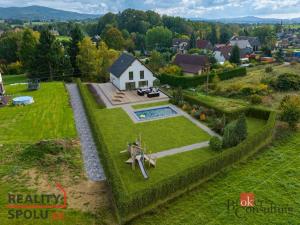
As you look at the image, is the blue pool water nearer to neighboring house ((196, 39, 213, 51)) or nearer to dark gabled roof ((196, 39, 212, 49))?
neighboring house ((196, 39, 213, 51))

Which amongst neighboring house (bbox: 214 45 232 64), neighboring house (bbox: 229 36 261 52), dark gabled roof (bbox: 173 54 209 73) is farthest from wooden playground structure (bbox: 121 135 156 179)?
neighboring house (bbox: 229 36 261 52)

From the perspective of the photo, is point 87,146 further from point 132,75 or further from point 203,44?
point 203,44

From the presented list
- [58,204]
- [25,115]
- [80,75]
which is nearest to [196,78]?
[80,75]

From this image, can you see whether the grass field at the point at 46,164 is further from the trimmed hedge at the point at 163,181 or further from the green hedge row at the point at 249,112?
the green hedge row at the point at 249,112

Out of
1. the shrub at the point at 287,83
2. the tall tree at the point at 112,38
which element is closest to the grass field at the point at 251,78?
the shrub at the point at 287,83

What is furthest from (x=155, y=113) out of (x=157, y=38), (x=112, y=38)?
(x=157, y=38)

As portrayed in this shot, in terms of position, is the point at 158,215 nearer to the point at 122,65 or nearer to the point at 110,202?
the point at 110,202
